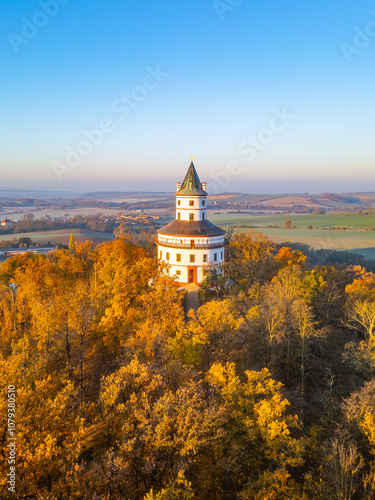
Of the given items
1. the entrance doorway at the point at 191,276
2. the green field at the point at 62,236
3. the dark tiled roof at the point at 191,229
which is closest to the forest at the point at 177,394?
the entrance doorway at the point at 191,276

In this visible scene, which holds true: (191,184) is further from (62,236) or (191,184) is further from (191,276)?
(62,236)

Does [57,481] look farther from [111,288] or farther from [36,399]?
[111,288]

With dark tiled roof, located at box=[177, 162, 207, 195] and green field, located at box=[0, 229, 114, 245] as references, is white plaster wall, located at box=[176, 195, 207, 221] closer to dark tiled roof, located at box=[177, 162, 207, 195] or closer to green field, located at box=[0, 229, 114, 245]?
dark tiled roof, located at box=[177, 162, 207, 195]

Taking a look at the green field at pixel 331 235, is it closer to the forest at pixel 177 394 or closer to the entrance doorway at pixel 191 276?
the entrance doorway at pixel 191 276

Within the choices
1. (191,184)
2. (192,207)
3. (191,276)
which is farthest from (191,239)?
(191,184)

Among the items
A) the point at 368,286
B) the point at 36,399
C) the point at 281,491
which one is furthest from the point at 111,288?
the point at 368,286

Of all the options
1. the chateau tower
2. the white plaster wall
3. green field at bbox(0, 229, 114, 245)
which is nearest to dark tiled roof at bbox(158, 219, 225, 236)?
the chateau tower
